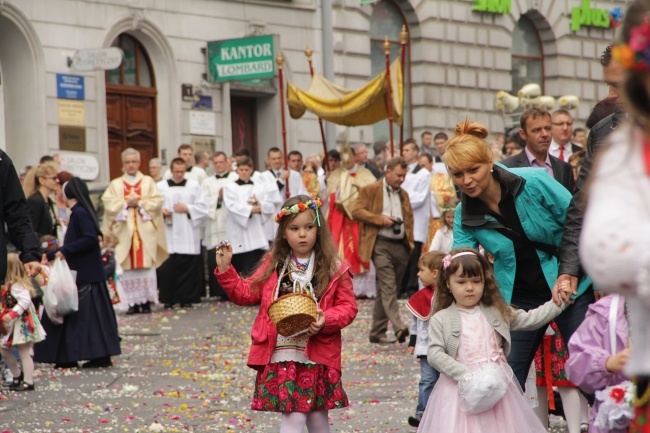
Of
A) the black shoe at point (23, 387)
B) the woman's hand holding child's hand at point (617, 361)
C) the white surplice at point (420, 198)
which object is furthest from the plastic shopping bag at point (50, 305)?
the woman's hand holding child's hand at point (617, 361)

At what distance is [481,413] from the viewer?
6.89m

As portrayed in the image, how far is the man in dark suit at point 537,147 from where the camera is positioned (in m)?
8.54

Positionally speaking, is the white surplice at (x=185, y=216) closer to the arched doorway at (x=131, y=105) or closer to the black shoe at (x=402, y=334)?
the arched doorway at (x=131, y=105)

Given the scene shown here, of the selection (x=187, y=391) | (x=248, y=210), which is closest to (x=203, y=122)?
(x=248, y=210)

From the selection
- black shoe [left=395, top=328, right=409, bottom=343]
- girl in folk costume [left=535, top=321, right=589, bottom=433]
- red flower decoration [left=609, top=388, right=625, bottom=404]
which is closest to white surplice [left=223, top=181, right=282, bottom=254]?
black shoe [left=395, top=328, right=409, bottom=343]

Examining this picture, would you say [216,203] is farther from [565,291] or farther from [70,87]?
[565,291]

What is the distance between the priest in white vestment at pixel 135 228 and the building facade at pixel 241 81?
10.9 ft

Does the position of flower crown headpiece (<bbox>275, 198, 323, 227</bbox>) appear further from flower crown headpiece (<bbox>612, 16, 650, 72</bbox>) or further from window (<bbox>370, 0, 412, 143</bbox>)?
window (<bbox>370, 0, 412, 143</bbox>)

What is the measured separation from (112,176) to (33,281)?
13.6 metres

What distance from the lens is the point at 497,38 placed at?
113 feet

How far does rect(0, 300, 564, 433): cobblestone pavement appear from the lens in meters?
9.70

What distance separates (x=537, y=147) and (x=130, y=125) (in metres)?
18.2

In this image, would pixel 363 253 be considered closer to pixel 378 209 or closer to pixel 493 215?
pixel 378 209

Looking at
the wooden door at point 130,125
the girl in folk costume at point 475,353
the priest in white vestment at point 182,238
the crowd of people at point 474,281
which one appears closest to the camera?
the crowd of people at point 474,281
